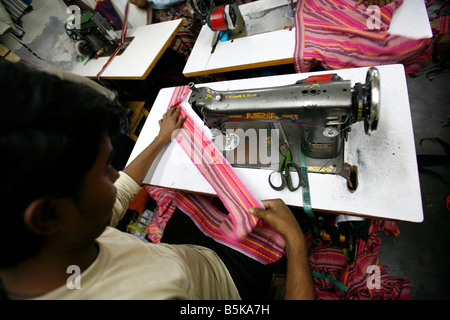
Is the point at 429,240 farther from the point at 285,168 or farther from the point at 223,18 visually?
the point at 223,18

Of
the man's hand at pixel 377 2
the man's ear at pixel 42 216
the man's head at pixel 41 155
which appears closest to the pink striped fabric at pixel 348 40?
the man's hand at pixel 377 2

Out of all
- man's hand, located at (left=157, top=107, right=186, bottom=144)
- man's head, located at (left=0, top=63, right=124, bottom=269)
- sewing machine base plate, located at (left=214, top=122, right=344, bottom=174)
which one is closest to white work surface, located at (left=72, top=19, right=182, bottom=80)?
man's hand, located at (left=157, top=107, right=186, bottom=144)

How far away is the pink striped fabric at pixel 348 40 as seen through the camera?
1.42 m

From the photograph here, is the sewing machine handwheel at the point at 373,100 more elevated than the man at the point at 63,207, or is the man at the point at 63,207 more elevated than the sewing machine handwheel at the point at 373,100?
the sewing machine handwheel at the point at 373,100

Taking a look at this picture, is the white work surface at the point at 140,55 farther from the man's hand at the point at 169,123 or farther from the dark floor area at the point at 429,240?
the dark floor area at the point at 429,240

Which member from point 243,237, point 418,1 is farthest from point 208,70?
point 418,1

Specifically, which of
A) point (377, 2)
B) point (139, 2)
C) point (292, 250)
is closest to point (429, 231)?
point (292, 250)

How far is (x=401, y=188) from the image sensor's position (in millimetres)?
997

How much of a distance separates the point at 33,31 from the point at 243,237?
132 inches

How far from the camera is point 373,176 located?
1.06 m

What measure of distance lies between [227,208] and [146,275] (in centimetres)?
56

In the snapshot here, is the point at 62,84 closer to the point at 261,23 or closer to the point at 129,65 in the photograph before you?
the point at 261,23

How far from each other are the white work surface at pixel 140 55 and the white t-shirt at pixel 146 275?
72.5 inches

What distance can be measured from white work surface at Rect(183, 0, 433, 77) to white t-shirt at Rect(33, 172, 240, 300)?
148 centimetres
